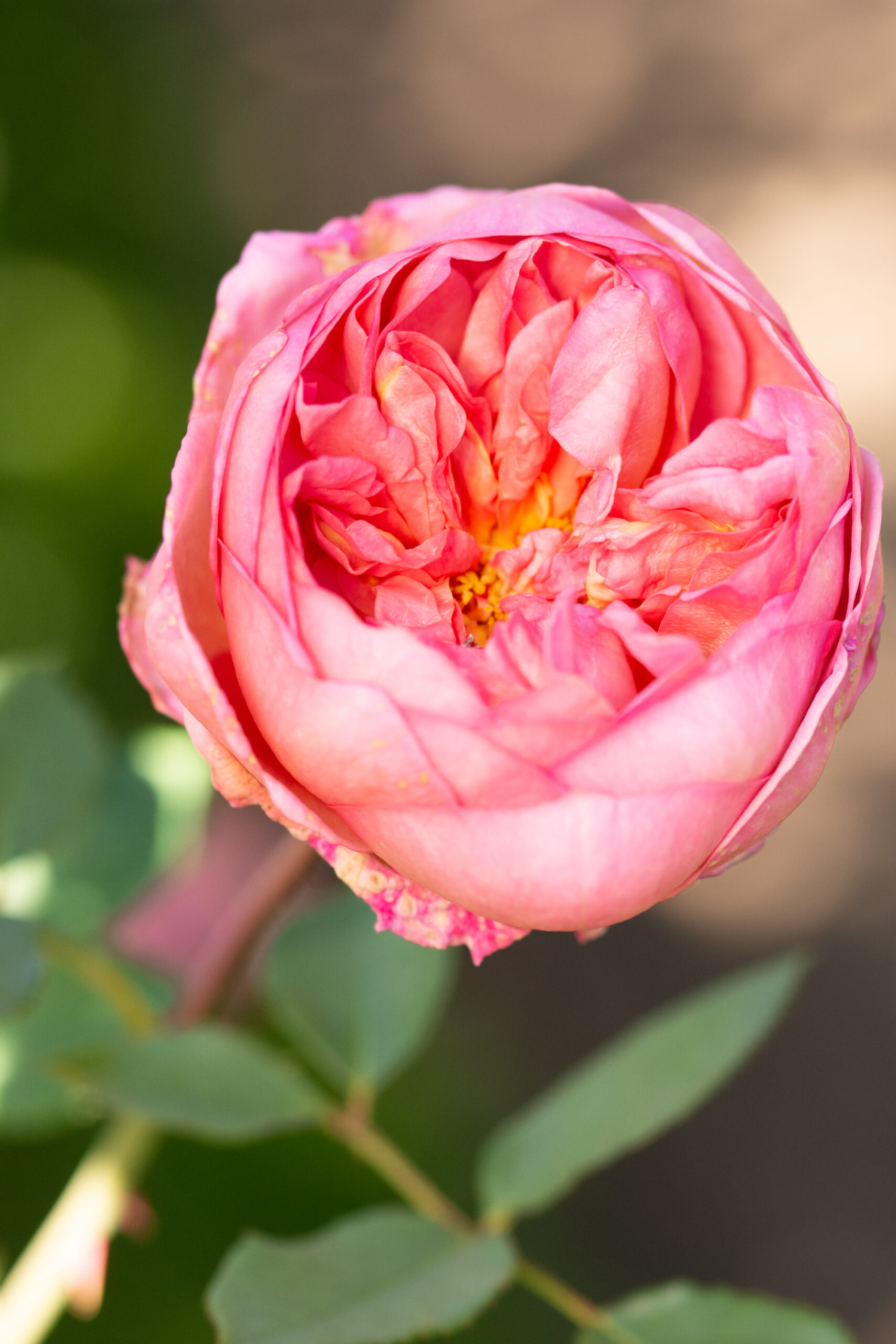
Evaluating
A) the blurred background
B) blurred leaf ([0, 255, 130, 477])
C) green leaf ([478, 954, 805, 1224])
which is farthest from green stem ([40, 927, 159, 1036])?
blurred leaf ([0, 255, 130, 477])

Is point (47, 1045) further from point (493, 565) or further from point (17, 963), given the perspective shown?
point (493, 565)

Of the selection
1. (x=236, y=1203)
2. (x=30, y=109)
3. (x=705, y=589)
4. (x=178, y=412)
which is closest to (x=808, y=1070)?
(x=236, y=1203)

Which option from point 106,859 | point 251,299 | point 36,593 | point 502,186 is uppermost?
point 251,299

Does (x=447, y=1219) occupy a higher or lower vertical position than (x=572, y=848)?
lower

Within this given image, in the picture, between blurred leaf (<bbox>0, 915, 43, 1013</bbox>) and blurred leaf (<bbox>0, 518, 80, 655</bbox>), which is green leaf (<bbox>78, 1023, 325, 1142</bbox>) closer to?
blurred leaf (<bbox>0, 915, 43, 1013</bbox>)

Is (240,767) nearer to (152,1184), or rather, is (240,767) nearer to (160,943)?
(160,943)

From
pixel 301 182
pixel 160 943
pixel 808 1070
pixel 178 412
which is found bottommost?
pixel 808 1070

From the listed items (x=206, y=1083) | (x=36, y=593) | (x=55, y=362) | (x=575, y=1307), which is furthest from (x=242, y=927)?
(x=55, y=362)
